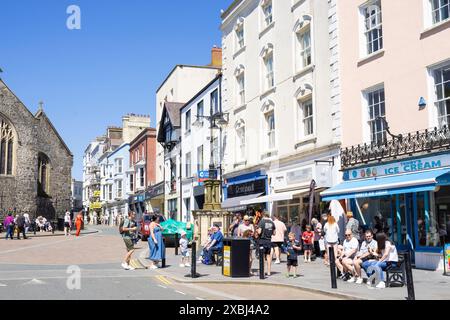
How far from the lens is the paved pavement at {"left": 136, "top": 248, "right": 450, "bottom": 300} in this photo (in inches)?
404

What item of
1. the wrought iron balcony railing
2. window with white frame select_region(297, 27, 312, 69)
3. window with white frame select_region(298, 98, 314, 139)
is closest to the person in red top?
the wrought iron balcony railing

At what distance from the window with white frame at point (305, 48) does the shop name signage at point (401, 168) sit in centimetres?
557

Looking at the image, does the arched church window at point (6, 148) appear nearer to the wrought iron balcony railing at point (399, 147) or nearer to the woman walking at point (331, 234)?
the wrought iron balcony railing at point (399, 147)

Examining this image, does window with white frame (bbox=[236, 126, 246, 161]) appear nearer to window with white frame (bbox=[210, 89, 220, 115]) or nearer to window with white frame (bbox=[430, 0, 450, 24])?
window with white frame (bbox=[210, 89, 220, 115])

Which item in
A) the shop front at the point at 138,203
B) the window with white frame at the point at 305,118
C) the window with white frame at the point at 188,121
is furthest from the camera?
the shop front at the point at 138,203

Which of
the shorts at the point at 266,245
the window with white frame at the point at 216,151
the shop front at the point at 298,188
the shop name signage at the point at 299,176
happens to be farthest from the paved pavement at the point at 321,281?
the window with white frame at the point at 216,151

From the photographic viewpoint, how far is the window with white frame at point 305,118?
826 inches

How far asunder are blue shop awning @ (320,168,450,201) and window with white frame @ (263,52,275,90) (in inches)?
320

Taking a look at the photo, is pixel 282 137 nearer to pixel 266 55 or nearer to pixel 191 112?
pixel 266 55

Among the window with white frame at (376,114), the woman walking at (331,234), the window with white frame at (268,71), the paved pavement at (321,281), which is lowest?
the paved pavement at (321,281)

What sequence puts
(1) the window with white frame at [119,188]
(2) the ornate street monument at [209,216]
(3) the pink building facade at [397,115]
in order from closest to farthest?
(3) the pink building facade at [397,115] → (2) the ornate street monument at [209,216] → (1) the window with white frame at [119,188]

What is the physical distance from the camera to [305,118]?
69.7ft

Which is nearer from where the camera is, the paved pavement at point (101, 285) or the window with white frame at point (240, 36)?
the paved pavement at point (101, 285)
